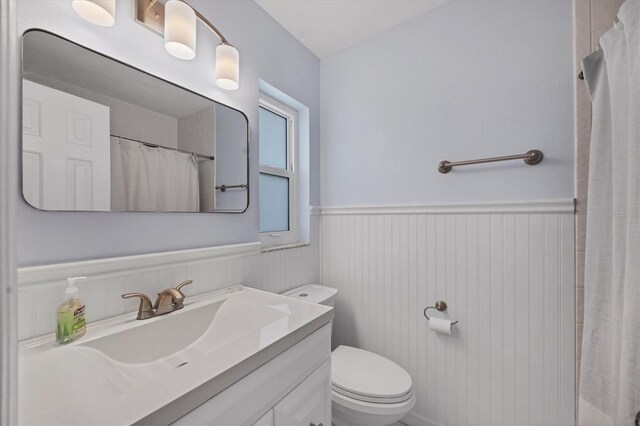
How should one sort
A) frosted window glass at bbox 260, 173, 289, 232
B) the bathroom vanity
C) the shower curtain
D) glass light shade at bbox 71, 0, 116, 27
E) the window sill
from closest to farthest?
1. the bathroom vanity
2. the shower curtain
3. glass light shade at bbox 71, 0, 116, 27
4. the window sill
5. frosted window glass at bbox 260, 173, 289, 232

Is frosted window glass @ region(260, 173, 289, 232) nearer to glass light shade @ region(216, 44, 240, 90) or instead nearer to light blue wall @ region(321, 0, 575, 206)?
light blue wall @ region(321, 0, 575, 206)

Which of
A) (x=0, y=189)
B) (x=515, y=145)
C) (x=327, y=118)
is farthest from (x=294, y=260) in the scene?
(x=0, y=189)

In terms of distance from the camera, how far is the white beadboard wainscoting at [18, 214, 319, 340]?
0.74m

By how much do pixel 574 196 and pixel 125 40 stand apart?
6.06 ft

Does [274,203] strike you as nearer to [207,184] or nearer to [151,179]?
[207,184]

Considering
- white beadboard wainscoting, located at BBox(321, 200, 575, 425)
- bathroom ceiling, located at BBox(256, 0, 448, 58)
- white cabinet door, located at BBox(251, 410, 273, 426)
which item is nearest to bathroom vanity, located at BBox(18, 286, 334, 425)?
white cabinet door, located at BBox(251, 410, 273, 426)

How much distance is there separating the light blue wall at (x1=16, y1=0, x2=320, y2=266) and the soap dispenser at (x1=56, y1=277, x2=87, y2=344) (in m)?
0.11

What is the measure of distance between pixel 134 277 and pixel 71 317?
8.3 inches

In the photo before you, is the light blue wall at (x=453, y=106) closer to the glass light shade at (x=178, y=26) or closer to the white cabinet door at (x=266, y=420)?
the glass light shade at (x=178, y=26)

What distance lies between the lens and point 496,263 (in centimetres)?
133

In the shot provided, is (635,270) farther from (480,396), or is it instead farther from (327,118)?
(327,118)

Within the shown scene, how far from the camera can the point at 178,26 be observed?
Result: 0.96m

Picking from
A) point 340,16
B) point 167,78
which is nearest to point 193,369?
point 167,78

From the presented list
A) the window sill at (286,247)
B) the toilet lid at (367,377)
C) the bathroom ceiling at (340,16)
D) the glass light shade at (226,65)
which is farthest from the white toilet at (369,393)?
the bathroom ceiling at (340,16)
